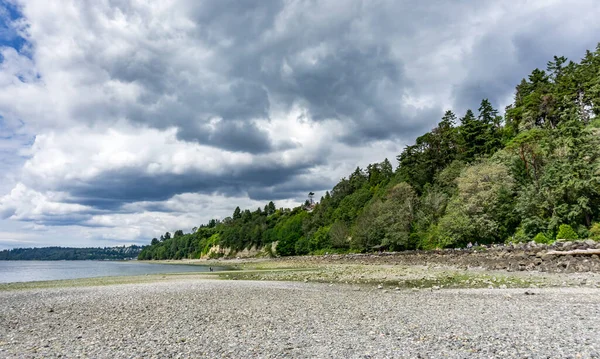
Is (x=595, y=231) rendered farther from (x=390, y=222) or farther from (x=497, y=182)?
(x=390, y=222)

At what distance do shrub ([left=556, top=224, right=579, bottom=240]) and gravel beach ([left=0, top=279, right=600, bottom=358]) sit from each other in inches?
1150

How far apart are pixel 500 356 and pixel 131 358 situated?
8.41 m

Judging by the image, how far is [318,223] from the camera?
448 feet

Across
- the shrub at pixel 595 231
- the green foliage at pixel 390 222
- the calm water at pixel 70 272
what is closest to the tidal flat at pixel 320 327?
the shrub at pixel 595 231

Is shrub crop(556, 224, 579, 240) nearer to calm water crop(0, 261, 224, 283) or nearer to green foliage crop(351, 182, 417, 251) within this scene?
green foliage crop(351, 182, 417, 251)

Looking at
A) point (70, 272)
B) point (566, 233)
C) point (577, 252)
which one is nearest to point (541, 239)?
point (566, 233)

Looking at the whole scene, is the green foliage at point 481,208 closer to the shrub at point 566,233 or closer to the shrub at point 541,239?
the shrub at point 541,239

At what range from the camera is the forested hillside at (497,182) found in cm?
4362

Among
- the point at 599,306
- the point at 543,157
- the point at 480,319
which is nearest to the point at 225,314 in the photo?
the point at 480,319

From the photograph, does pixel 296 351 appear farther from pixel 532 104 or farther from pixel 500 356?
pixel 532 104

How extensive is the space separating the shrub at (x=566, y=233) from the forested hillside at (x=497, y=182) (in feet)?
0.32

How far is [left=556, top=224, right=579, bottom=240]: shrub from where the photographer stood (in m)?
40.4

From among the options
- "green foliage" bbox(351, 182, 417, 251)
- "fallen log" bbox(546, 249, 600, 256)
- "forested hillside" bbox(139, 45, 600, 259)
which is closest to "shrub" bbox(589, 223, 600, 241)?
"forested hillside" bbox(139, 45, 600, 259)

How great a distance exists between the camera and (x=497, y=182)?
186ft
